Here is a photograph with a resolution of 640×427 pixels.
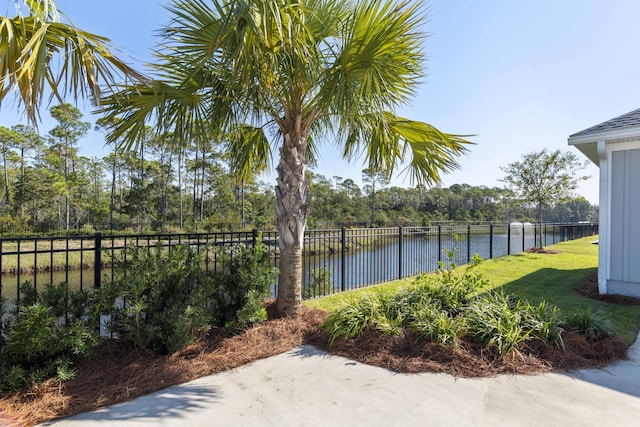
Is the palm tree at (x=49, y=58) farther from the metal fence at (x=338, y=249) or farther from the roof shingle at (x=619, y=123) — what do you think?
the roof shingle at (x=619, y=123)

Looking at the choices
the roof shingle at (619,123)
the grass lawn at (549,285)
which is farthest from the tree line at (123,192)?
the roof shingle at (619,123)

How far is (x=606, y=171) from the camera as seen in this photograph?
550 cm

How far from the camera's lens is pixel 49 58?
2520mm

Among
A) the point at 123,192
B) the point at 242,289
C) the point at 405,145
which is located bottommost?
the point at 242,289

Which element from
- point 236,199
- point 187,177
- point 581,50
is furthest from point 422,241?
point 187,177

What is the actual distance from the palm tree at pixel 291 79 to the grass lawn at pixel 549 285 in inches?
78.1

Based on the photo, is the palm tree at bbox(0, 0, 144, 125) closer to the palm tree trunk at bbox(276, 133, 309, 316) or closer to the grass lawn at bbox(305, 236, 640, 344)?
the palm tree trunk at bbox(276, 133, 309, 316)

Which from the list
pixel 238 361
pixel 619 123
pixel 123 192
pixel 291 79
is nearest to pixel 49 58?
pixel 291 79

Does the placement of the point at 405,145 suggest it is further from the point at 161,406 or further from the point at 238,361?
the point at 161,406

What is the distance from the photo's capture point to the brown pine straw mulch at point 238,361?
7.80ft

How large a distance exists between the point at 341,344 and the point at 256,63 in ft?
9.68

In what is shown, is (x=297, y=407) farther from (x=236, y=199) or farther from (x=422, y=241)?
(x=236, y=199)

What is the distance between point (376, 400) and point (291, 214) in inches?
89.3

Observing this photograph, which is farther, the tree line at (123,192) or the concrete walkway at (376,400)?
the tree line at (123,192)
